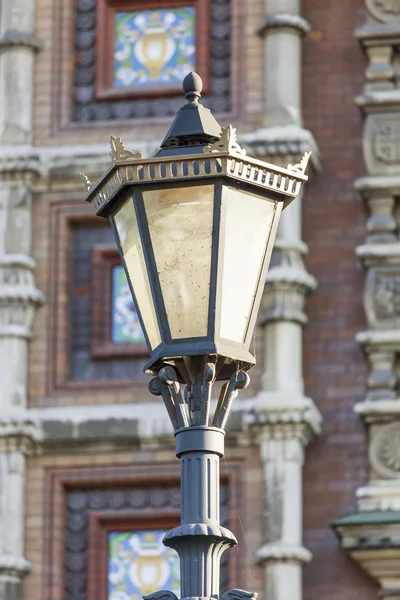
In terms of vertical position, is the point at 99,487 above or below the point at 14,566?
above

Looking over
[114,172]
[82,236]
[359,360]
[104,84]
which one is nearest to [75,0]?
[104,84]

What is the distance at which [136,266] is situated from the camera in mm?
6465

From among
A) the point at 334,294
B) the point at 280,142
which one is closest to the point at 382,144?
the point at 280,142

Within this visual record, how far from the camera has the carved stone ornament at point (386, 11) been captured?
46.7 feet

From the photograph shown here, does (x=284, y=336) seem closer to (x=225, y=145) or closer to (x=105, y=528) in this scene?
(x=105, y=528)

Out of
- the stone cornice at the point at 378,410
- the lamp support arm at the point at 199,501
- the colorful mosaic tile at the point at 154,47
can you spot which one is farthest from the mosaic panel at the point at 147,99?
the lamp support arm at the point at 199,501

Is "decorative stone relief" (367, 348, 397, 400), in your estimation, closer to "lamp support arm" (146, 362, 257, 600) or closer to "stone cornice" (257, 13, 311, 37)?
"stone cornice" (257, 13, 311, 37)

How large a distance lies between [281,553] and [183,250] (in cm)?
706

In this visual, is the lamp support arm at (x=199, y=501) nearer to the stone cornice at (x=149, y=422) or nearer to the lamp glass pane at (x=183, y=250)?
the lamp glass pane at (x=183, y=250)

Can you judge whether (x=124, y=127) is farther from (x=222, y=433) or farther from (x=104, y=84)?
(x=222, y=433)

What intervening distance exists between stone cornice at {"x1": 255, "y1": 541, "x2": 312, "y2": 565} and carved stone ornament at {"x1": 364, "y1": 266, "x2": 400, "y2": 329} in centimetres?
160

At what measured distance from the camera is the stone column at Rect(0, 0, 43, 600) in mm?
13516

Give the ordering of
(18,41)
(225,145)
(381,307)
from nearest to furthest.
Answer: (225,145), (381,307), (18,41)

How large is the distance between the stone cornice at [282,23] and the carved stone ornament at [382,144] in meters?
0.80
